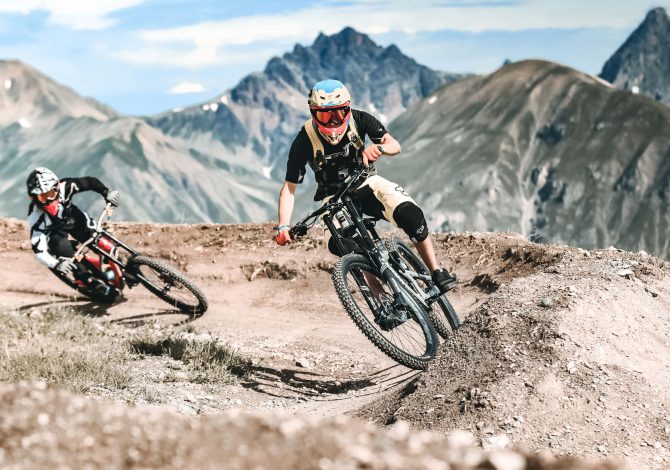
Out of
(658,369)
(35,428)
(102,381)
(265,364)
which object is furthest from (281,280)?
(35,428)

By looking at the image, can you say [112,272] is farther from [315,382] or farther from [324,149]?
[324,149]

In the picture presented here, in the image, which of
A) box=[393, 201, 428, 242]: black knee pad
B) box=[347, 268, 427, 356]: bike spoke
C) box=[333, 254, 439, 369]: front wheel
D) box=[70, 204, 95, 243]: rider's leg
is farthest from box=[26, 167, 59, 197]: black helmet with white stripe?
box=[393, 201, 428, 242]: black knee pad

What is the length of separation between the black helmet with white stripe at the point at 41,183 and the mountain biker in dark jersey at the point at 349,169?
490 cm

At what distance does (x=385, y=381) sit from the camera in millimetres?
9922

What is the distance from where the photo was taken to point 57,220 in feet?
40.1

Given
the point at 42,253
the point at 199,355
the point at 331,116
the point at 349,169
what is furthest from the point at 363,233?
the point at 42,253

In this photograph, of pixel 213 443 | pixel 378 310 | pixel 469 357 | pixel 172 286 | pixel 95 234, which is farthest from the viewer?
pixel 172 286

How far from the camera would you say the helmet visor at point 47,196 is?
11.9 metres

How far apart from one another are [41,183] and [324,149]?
5589 mm

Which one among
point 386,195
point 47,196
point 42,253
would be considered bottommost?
point 42,253

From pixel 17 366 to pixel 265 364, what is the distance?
363 cm

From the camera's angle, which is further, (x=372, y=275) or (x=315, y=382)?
(x=315, y=382)

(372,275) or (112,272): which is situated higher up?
(372,275)

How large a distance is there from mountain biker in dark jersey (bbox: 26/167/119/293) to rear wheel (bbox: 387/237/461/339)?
547 cm
